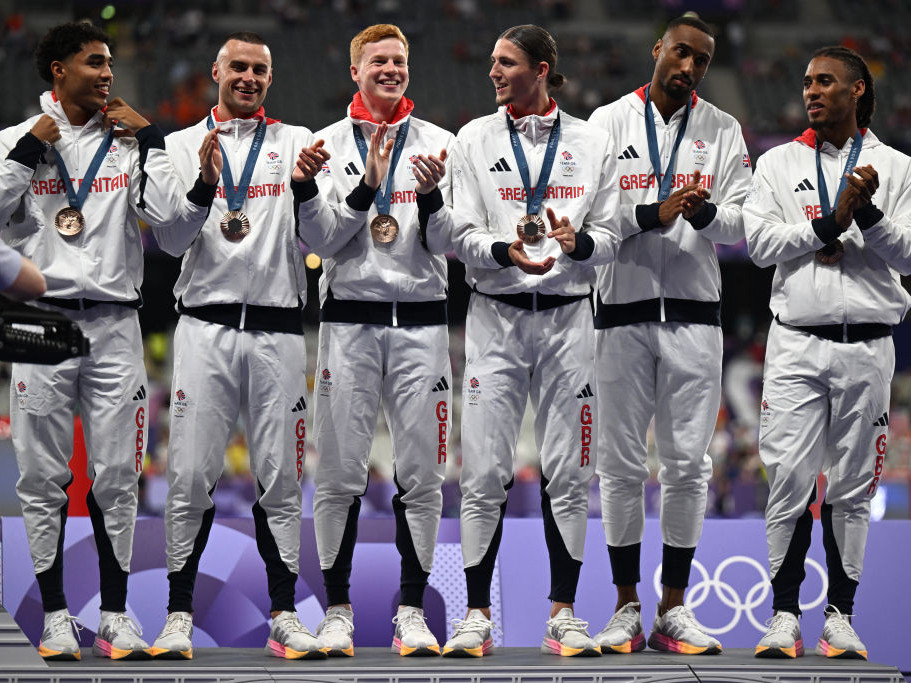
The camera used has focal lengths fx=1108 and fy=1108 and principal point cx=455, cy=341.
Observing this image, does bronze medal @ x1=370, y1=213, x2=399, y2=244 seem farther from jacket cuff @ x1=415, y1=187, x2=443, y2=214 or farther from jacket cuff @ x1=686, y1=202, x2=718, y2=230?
jacket cuff @ x1=686, y1=202, x2=718, y2=230

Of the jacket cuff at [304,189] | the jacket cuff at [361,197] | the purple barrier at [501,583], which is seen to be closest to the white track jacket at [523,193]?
the jacket cuff at [361,197]

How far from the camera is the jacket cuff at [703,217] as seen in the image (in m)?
5.45

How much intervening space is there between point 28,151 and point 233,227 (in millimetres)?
1011

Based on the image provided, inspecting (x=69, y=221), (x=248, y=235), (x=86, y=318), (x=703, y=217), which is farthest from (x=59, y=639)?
(x=703, y=217)

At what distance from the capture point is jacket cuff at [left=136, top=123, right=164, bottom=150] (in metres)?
5.40

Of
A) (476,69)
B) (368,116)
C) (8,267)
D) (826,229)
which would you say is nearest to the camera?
(8,267)

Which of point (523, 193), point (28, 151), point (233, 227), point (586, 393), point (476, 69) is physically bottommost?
point (586, 393)

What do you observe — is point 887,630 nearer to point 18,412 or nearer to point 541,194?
point 541,194

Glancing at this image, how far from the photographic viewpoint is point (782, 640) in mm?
5387

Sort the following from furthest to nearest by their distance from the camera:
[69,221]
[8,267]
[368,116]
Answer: [368,116] < [69,221] < [8,267]

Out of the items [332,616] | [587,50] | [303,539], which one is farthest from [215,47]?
[332,616]

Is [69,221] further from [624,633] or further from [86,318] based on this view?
[624,633]

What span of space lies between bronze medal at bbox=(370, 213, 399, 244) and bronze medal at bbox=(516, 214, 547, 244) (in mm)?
617

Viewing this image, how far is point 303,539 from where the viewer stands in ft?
22.9
